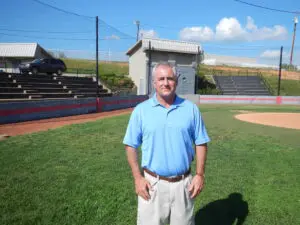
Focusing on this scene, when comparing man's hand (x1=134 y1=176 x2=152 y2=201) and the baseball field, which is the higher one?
man's hand (x1=134 y1=176 x2=152 y2=201)

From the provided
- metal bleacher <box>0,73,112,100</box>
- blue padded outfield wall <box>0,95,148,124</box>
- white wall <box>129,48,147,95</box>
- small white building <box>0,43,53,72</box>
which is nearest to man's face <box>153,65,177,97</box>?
blue padded outfield wall <box>0,95,148,124</box>

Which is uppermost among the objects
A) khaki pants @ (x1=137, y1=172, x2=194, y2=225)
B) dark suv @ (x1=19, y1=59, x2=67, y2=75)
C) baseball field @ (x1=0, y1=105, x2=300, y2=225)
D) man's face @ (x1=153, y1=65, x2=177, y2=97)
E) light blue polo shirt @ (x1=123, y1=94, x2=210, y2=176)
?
dark suv @ (x1=19, y1=59, x2=67, y2=75)

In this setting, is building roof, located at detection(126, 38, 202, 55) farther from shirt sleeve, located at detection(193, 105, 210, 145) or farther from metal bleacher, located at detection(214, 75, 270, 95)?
shirt sleeve, located at detection(193, 105, 210, 145)

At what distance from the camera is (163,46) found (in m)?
36.8

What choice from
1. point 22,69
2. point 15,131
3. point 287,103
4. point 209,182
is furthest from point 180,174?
point 287,103

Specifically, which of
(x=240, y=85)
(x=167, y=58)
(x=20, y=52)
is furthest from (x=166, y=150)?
(x=20, y=52)

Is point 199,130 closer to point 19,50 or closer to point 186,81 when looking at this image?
point 186,81

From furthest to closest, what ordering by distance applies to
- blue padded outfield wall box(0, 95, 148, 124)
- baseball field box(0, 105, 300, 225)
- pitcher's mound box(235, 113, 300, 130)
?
1. pitcher's mound box(235, 113, 300, 130)
2. blue padded outfield wall box(0, 95, 148, 124)
3. baseball field box(0, 105, 300, 225)

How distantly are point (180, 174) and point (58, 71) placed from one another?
31.9 m

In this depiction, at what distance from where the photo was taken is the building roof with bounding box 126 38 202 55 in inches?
1420

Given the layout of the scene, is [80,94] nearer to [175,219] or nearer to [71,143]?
[71,143]

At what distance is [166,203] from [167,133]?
26.0 inches

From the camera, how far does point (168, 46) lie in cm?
3725

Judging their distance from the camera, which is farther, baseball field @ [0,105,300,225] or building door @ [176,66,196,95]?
building door @ [176,66,196,95]
